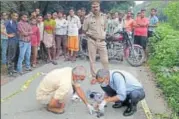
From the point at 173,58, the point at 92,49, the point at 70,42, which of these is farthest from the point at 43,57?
the point at 173,58

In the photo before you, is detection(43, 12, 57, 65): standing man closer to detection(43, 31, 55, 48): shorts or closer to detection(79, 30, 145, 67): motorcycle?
detection(43, 31, 55, 48): shorts

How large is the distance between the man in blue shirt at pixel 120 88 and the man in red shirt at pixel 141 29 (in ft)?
20.8

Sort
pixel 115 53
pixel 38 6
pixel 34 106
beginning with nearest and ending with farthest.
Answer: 1. pixel 34 106
2. pixel 115 53
3. pixel 38 6

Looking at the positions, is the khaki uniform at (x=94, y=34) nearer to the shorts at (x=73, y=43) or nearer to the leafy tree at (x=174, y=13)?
the shorts at (x=73, y=43)

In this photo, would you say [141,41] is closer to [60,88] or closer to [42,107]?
[42,107]

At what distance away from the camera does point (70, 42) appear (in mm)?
14211

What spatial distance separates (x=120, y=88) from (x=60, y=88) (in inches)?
42.8

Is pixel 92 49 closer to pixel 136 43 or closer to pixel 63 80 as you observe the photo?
pixel 63 80

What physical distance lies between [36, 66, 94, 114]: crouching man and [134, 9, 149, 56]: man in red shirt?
6.73 metres

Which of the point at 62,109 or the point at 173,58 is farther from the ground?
the point at 173,58

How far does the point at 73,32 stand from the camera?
46.4ft

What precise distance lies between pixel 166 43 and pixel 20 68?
13.7 feet

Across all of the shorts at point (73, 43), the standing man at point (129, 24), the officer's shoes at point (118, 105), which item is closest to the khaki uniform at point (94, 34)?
the officer's shoes at point (118, 105)

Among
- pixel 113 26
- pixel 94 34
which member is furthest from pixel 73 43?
pixel 94 34
